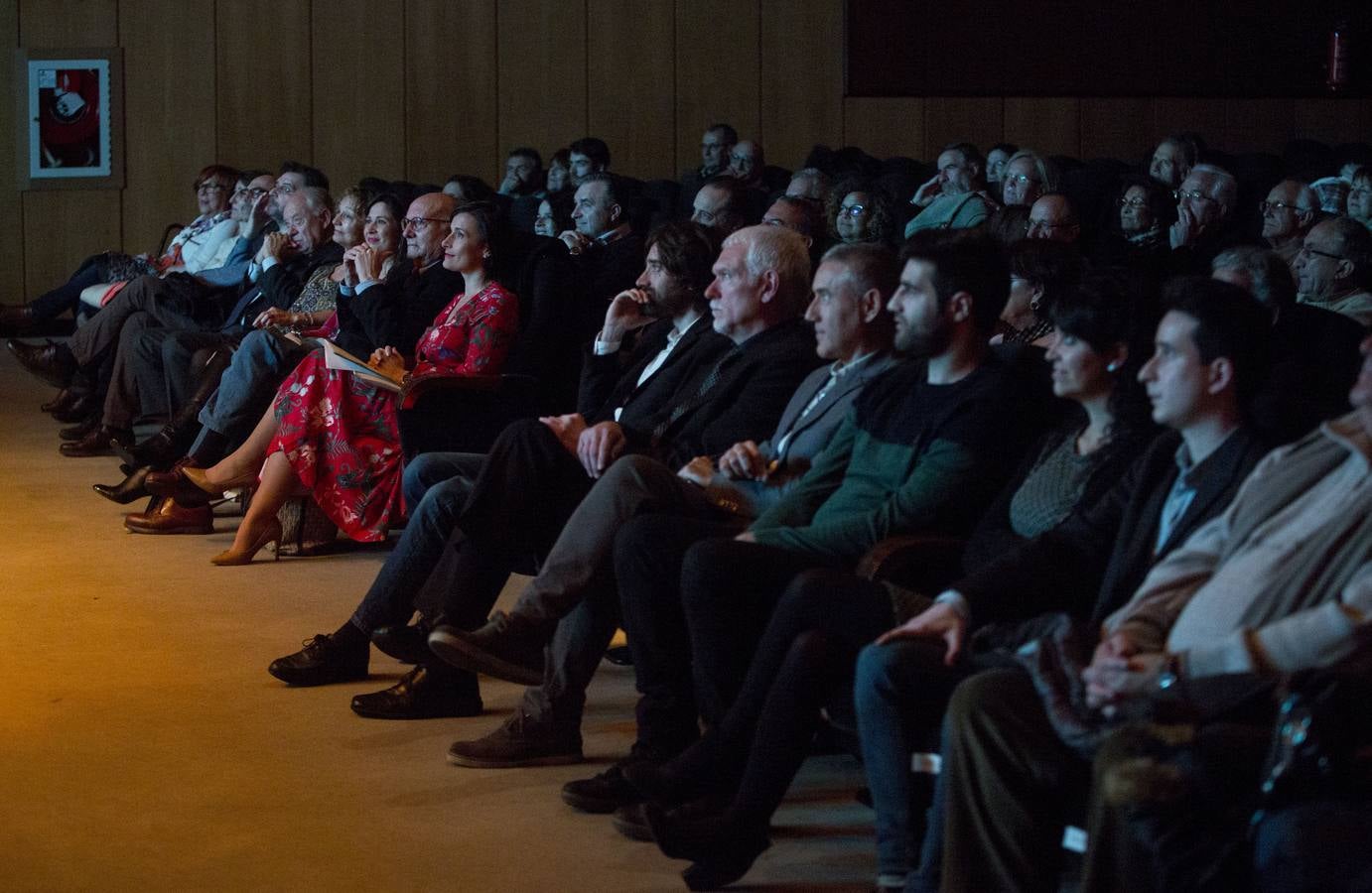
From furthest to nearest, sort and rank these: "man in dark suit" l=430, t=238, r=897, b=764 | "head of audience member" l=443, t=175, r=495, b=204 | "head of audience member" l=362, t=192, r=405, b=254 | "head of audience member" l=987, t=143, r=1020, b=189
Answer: "head of audience member" l=987, t=143, r=1020, b=189
"head of audience member" l=443, t=175, r=495, b=204
"head of audience member" l=362, t=192, r=405, b=254
"man in dark suit" l=430, t=238, r=897, b=764

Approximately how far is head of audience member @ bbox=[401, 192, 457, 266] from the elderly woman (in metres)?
2.46

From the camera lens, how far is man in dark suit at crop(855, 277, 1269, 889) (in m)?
2.40

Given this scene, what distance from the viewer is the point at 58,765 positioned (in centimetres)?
334

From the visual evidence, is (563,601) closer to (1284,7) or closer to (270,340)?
(270,340)

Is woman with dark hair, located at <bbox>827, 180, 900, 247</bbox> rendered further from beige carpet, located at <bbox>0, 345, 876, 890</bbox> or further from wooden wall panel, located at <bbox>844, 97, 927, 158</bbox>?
wooden wall panel, located at <bbox>844, 97, 927, 158</bbox>

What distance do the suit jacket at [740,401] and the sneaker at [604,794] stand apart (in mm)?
747

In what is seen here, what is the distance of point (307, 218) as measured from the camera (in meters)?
6.33

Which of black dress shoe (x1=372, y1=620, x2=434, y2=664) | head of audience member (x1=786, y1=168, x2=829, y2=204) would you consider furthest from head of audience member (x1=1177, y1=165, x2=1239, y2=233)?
black dress shoe (x1=372, y1=620, x2=434, y2=664)

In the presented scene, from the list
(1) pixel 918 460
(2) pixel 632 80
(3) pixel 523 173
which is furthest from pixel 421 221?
(2) pixel 632 80

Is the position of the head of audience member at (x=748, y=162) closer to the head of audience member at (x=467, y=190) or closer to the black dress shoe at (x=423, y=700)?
the head of audience member at (x=467, y=190)

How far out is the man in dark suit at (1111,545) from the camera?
7.88 ft

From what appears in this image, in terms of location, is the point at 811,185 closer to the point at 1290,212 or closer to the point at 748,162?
the point at 748,162

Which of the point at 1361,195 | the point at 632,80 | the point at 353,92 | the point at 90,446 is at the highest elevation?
the point at 632,80

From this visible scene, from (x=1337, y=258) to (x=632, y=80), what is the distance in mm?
7182
